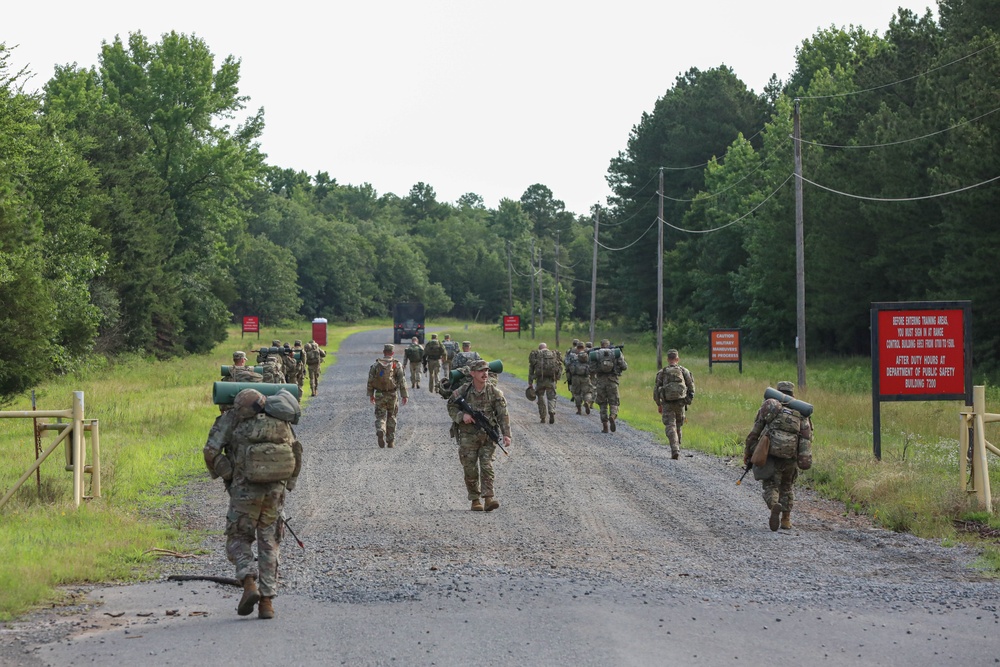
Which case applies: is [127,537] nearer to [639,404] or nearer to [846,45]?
[639,404]

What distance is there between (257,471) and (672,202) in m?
78.5

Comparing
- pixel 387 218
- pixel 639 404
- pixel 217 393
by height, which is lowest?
pixel 639 404

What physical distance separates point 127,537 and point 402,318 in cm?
6184

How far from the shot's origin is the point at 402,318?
73.0 meters

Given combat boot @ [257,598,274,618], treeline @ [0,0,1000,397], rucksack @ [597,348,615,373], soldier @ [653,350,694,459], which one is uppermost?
treeline @ [0,0,1000,397]

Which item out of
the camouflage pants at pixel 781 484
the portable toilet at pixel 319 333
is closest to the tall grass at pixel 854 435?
the camouflage pants at pixel 781 484

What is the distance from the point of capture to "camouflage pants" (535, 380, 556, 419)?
978 inches

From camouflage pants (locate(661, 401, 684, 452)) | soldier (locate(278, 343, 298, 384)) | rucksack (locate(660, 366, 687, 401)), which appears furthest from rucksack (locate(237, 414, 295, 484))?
soldier (locate(278, 343, 298, 384))

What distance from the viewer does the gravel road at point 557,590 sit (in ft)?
24.5

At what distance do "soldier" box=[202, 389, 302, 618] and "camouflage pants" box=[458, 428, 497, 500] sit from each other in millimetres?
5003

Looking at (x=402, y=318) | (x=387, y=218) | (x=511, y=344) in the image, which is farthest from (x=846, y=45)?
(x=387, y=218)

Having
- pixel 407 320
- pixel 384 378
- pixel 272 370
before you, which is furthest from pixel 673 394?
pixel 407 320

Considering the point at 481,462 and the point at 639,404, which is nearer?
the point at 481,462

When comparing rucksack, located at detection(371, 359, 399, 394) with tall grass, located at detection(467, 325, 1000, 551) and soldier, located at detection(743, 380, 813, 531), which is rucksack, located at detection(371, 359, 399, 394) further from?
soldier, located at detection(743, 380, 813, 531)
